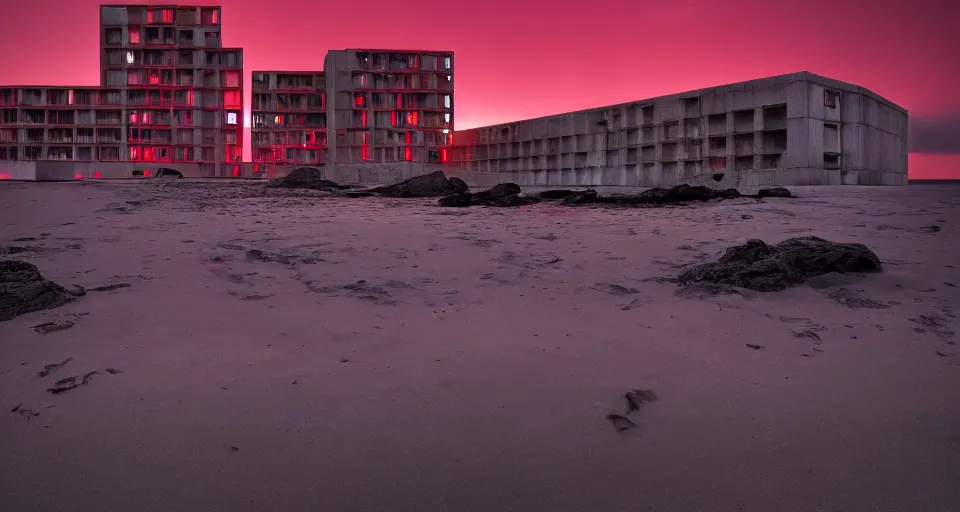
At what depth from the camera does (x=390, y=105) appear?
4550 cm

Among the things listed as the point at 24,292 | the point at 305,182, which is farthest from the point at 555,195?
the point at 24,292

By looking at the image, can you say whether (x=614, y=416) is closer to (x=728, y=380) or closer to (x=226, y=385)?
(x=728, y=380)

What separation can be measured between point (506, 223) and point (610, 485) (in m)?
6.53

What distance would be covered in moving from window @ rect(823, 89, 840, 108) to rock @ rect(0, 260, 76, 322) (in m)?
27.2

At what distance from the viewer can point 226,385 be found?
8.63 feet

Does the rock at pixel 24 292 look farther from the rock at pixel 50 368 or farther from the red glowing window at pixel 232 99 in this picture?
the red glowing window at pixel 232 99

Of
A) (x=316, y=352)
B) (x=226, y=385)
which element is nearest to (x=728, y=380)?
(x=316, y=352)

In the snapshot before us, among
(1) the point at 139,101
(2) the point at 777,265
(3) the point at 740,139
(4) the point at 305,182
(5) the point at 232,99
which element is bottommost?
(2) the point at 777,265

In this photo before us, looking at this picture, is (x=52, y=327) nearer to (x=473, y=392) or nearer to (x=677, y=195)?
(x=473, y=392)

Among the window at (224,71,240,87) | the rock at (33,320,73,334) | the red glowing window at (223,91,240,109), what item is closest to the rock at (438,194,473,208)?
the rock at (33,320,73,334)

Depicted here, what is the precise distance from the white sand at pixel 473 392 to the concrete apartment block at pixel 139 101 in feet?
156

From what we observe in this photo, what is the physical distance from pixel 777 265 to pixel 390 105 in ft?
143

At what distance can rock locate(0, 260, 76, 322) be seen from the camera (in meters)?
3.55

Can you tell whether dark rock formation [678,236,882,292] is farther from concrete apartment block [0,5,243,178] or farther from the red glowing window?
the red glowing window
